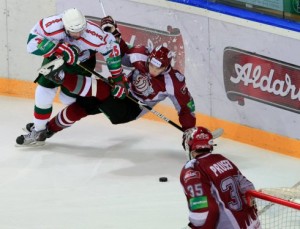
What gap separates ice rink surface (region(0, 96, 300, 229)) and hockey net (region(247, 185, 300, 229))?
23.2 inches

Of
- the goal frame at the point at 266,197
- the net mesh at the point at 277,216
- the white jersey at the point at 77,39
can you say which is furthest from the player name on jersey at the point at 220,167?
the white jersey at the point at 77,39

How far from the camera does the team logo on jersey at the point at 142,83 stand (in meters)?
6.53

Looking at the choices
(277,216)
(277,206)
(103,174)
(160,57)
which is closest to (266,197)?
(277,206)

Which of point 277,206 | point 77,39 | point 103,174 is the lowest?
point 103,174

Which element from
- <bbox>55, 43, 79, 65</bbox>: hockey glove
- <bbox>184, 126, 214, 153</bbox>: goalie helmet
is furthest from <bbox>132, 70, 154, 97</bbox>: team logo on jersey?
<bbox>184, 126, 214, 153</bbox>: goalie helmet

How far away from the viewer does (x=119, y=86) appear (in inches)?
258

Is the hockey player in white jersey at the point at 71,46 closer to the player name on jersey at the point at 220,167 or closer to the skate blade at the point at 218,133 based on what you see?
the skate blade at the point at 218,133

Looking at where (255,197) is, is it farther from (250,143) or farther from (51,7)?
(51,7)

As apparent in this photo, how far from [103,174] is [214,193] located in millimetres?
2152

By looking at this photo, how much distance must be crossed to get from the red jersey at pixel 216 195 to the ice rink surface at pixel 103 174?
1.10m

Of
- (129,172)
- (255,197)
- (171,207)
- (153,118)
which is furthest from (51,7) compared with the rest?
(255,197)

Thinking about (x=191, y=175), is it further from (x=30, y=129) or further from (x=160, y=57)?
(x=30, y=129)

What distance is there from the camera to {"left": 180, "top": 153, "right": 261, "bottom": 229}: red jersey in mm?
4336

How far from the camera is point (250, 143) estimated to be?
6.97 meters
